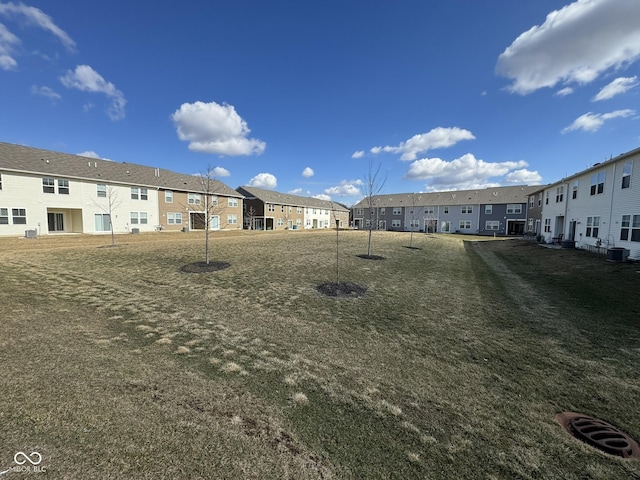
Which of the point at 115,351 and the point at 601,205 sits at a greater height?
the point at 601,205

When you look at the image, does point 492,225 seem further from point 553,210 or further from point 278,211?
Result: point 278,211

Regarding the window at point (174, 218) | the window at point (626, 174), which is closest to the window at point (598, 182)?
the window at point (626, 174)

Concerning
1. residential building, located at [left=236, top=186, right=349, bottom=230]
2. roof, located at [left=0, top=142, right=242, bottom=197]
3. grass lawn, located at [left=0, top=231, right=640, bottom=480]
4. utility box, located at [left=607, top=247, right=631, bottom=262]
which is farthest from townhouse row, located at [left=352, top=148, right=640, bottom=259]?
roof, located at [left=0, top=142, right=242, bottom=197]

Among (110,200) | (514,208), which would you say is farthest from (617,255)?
(110,200)

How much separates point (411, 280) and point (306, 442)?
9.08 meters

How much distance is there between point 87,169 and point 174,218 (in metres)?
10.3

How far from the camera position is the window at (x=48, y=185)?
25.9 meters

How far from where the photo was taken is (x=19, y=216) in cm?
2439

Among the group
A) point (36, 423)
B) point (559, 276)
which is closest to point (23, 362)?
point (36, 423)

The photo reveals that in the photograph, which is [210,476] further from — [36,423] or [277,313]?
[277,313]

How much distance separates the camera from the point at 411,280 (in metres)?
11.1

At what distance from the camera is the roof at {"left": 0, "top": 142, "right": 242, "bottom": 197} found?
82.2ft

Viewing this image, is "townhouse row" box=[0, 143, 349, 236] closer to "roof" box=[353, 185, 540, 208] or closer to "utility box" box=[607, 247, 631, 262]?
"utility box" box=[607, 247, 631, 262]

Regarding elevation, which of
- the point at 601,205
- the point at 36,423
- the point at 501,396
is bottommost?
the point at 501,396
